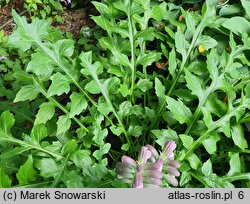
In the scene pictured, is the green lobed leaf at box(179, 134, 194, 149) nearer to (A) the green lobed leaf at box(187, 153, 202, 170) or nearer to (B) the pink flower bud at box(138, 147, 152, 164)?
(A) the green lobed leaf at box(187, 153, 202, 170)

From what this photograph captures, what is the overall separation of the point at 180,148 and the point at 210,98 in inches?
11.5

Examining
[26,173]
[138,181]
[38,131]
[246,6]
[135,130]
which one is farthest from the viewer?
[246,6]

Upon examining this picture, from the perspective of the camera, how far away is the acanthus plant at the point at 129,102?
6.02 feet

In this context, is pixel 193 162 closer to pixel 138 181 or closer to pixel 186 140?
pixel 186 140

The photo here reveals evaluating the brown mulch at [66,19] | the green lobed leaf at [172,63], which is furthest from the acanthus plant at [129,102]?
the brown mulch at [66,19]

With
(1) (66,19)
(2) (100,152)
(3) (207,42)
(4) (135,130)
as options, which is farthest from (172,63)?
(1) (66,19)

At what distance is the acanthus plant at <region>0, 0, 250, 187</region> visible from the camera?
1834 millimetres

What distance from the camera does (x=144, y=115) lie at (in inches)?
81.7

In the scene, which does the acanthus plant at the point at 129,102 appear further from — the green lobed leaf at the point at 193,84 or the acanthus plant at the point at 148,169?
the acanthus plant at the point at 148,169

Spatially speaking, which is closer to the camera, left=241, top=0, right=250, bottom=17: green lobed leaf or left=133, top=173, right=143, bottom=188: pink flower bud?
left=133, top=173, right=143, bottom=188: pink flower bud

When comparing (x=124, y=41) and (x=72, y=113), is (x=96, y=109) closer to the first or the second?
(x=72, y=113)

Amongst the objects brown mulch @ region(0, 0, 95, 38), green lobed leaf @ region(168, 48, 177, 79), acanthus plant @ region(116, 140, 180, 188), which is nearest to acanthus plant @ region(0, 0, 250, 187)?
green lobed leaf @ region(168, 48, 177, 79)

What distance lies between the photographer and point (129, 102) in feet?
6.71

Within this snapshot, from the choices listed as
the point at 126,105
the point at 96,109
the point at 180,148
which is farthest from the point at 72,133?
the point at 180,148
